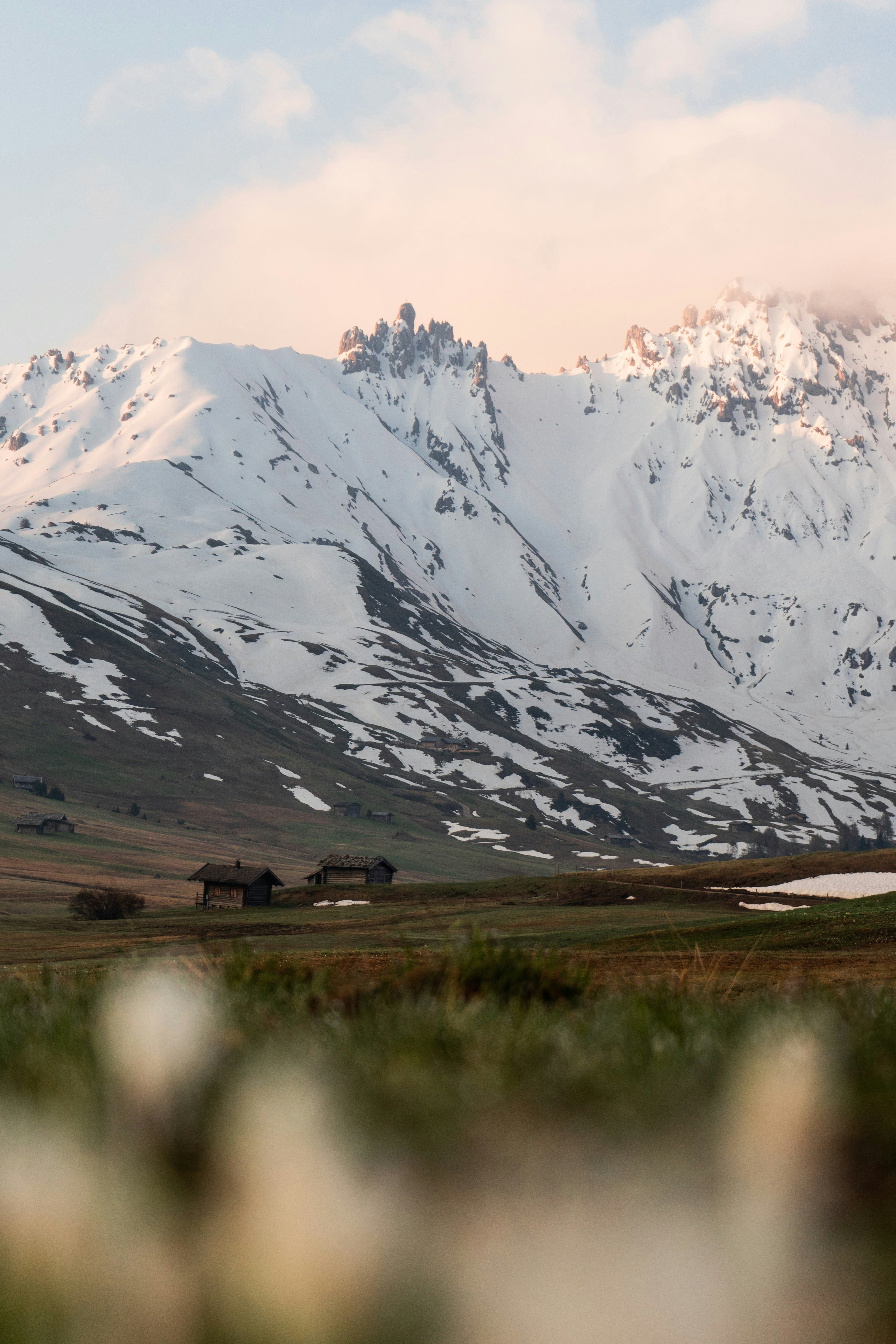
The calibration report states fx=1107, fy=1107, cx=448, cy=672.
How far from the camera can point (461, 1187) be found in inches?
171

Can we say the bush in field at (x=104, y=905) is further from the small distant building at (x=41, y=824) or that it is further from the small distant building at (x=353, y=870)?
the small distant building at (x=41, y=824)

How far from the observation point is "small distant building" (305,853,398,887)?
395 feet

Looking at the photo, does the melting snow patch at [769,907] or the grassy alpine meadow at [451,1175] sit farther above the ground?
the grassy alpine meadow at [451,1175]

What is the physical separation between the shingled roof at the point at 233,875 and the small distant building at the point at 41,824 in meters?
60.1

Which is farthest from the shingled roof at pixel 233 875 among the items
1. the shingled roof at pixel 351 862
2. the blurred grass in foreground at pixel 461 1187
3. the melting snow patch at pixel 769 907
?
the blurred grass in foreground at pixel 461 1187

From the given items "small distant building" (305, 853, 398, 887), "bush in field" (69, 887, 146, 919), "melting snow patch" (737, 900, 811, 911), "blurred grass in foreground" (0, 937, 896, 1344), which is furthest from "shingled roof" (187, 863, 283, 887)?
"blurred grass in foreground" (0, 937, 896, 1344)

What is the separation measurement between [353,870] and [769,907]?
184 ft

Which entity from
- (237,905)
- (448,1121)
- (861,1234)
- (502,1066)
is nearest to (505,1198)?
(448,1121)

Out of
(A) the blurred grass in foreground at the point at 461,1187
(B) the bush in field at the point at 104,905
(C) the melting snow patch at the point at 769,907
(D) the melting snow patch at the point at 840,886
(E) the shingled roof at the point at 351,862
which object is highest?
(A) the blurred grass in foreground at the point at 461,1187

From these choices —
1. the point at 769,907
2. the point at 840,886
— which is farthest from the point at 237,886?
the point at 840,886

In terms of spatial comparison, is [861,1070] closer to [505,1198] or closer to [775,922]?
[505,1198]

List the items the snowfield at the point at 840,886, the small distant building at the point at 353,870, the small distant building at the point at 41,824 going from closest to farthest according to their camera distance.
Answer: the snowfield at the point at 840,886
the small distant building at the point at 353,870
the small distant building at the point at 41,824

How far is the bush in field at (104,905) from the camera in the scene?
9456 centimetres

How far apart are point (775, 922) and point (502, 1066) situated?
4935 centimetres
